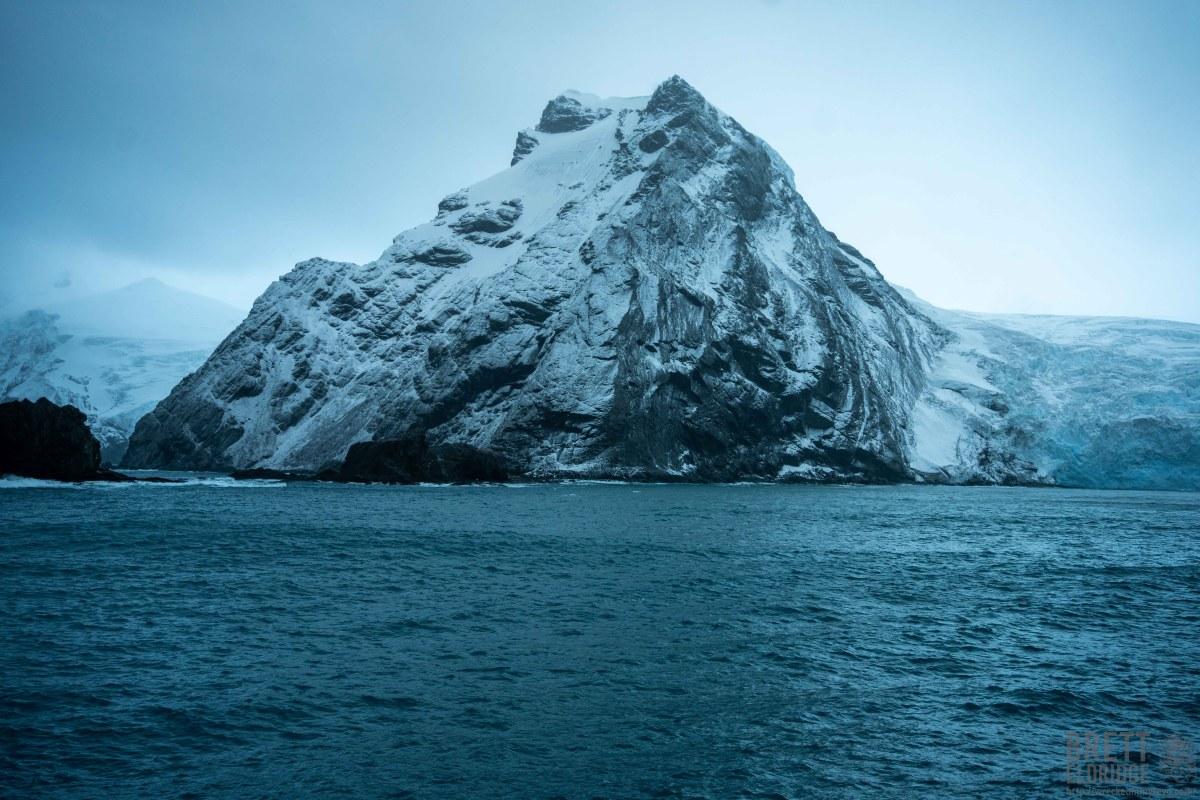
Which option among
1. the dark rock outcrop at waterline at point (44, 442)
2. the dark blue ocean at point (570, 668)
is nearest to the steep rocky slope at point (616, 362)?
the dark rock outcrop at waterline at point (44, 442)

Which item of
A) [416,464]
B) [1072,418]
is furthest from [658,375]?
[1072,418]

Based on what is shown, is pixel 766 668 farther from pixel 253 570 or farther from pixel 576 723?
pixel 253 570

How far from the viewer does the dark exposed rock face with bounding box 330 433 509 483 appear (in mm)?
126812

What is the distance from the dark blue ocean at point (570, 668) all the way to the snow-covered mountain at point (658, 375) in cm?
10331

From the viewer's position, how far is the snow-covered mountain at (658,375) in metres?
153

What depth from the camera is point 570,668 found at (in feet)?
74.0

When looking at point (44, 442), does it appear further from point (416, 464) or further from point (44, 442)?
point (416, 464)

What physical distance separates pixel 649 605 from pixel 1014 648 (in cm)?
1284

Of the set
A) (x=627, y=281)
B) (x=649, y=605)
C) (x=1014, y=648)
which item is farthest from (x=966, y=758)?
Answer: (x=627, y=281)

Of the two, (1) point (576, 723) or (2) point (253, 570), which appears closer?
(1) point (576, 723)

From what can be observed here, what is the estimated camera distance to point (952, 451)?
177250mm

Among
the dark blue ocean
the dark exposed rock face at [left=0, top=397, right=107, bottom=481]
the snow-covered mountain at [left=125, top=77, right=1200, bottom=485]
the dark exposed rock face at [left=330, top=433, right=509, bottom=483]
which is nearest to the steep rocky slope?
the snow-covered mountain at [left=125, top=77, right=1200, bottom=485]

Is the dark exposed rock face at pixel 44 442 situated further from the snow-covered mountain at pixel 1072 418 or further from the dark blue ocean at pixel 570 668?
the snow-covered mountain at pixel 1072 418

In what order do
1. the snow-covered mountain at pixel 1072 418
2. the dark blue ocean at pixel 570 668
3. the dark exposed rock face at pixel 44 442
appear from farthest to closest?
the snow-covered mountain at pixel 1072 418
the dark exposed rock face at pixel 44 442
the dark blue ocean at pixel 570 668
